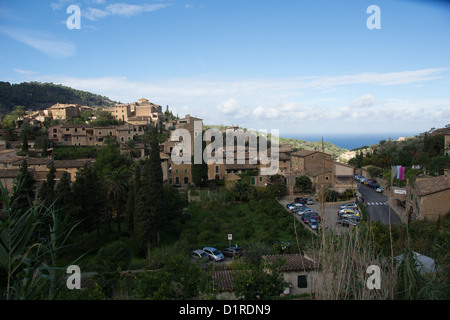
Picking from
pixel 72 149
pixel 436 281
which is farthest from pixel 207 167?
pixel 436 281

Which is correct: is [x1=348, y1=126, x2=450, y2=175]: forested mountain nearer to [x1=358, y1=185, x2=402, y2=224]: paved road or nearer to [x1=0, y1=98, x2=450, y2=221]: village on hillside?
[x1=0, y1=98, x2=450, y2=221]: village on hillside

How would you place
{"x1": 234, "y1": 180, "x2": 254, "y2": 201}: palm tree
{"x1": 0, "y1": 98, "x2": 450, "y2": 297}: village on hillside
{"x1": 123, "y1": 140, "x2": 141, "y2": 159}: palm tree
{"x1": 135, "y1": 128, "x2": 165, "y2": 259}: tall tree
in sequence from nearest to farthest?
1. {"x1": 135, "y1": 128, "x2": 165, "y2": 259}: tall tree
2. {"x1": 0, "y1": 98, "x2": 450, "y2": 297}: village on hillside
3. {"x1": 234, "y1": 180, "x2": 254, "y2": 201}: palm tree
4. {"x1": 123, "y1": 140, "x2": 141, "y2": 159}: palm tree

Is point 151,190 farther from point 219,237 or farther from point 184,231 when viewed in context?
point 219,237

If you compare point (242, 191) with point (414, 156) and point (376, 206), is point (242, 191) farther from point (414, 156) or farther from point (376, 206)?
point (414, 156)

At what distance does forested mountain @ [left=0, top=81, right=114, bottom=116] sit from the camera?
73.2 meters

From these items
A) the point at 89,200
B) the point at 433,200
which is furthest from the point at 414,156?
the point at 89,200

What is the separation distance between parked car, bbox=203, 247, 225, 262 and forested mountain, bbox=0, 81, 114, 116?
72.2 meters

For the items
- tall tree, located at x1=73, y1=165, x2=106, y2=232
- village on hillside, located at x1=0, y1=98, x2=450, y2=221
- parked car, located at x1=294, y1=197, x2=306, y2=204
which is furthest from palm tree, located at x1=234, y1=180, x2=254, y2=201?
tall tree, located at x1=73, y1=165, x2=106, y2=232

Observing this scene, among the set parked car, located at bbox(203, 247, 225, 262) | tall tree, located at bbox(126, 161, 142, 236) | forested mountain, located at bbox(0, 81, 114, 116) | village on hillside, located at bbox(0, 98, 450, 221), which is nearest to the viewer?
parked car, located at bbox(203, 247, 225, 262)

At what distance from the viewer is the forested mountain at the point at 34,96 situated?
73.2m

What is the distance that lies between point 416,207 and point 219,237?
1391 cm

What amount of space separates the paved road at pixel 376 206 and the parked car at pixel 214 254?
9080mm

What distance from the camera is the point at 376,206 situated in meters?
22.5
